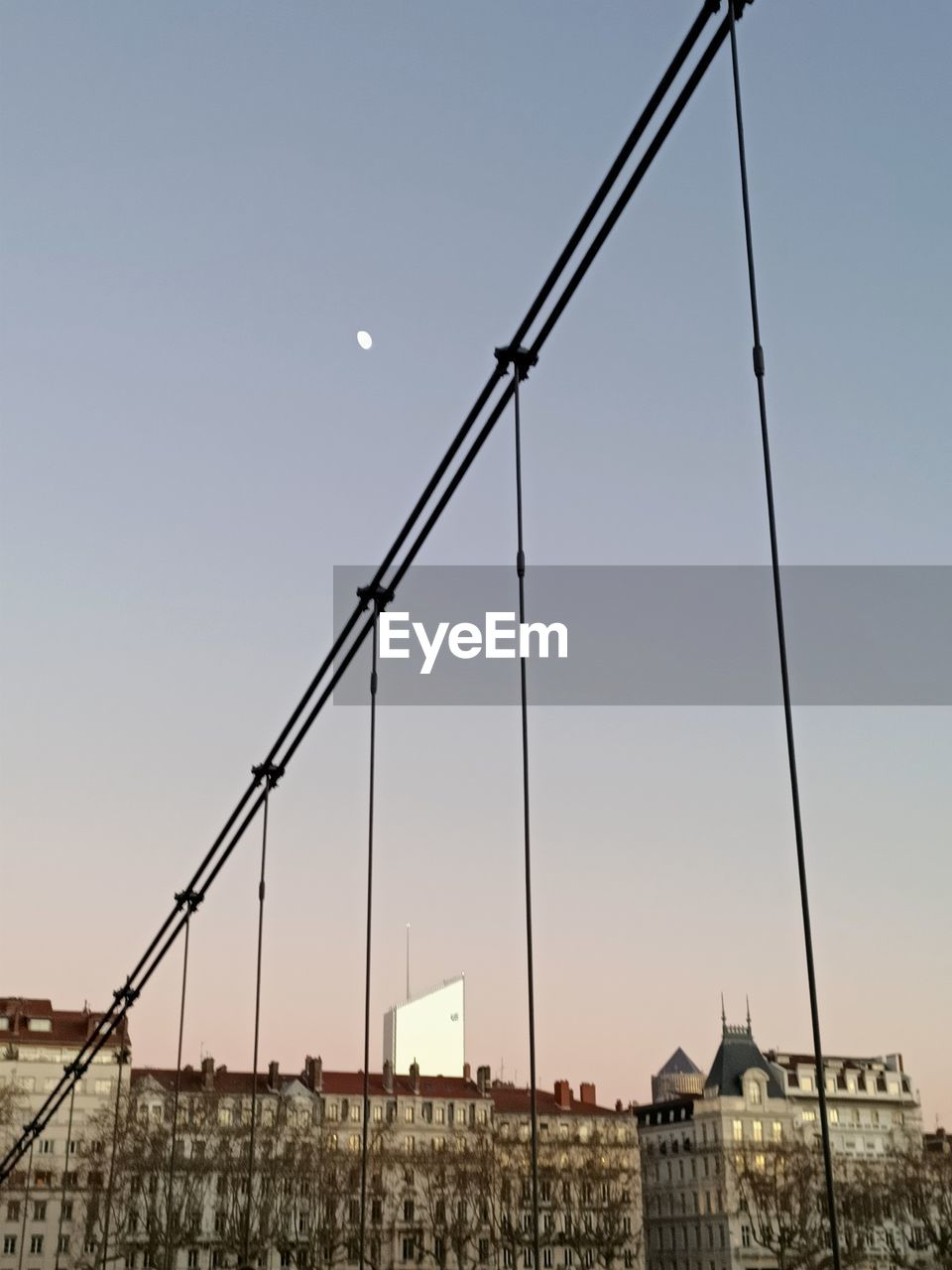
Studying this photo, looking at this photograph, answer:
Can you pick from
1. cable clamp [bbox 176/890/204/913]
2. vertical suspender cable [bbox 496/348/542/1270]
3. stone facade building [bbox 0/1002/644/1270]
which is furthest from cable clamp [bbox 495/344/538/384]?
stone facade building [bbox 0/1002/644/1270]

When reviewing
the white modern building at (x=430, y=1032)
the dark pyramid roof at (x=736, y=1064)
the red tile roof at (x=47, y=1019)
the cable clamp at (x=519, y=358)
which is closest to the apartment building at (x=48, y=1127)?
the red tile roof at (x=47, y=1019)

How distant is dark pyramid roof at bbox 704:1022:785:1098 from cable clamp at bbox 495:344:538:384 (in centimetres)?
7526

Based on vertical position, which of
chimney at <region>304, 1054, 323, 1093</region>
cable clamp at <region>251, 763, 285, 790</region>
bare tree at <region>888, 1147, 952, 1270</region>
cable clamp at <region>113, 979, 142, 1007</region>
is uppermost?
chimney at <region>304, 1054, 323, 1093</region>

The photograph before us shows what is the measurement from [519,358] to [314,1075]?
216ft

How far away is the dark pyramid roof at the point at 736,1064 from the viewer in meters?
80.5

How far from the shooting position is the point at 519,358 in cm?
985

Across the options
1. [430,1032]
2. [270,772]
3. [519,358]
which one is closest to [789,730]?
[519,358]

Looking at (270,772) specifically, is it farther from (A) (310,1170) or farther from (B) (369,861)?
(A) (310,1170)

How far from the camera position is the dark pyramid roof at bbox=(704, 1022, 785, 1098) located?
8046 cm

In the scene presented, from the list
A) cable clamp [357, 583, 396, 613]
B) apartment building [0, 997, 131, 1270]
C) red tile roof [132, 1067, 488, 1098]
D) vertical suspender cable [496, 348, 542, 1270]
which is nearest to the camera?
vertical suspender cable [496, 348, 542, 1270]

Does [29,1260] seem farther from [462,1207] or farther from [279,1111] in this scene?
[462,1207]

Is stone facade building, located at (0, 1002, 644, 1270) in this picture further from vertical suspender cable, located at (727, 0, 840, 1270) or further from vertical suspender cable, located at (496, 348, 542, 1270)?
vertical suspender cable, located at (727, 0, 840, 1270)

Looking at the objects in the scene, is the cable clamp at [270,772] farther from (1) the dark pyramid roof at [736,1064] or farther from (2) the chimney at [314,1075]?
(1) the dark pyramid roof at [736,1064]

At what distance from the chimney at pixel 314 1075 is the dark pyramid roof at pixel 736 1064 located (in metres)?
21.9
